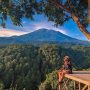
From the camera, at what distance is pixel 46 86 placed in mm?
79750

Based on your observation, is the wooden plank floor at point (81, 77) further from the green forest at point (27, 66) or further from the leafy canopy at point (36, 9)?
the green forest at point (27, 66)

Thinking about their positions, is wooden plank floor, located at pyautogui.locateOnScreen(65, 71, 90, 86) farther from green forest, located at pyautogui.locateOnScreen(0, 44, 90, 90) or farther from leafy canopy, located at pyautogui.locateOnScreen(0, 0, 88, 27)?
green forest, located at pyautogui.locateOnScreen(0, 44, 90, 90)

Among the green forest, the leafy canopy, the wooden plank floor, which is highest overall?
the leafy canopy

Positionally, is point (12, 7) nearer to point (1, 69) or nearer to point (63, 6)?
point (63, 6)

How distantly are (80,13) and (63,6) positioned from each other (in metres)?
2.23

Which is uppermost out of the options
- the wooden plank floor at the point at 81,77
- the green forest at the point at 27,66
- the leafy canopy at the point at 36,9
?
the leafy canopy at the point at 36,9

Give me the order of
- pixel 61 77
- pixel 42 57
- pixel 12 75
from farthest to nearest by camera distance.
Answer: pixel 42 57, pixel 12 75, pixel 61 77

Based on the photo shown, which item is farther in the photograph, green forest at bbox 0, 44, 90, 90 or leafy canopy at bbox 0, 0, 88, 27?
green forest at bbox 0, 44, 90, 90

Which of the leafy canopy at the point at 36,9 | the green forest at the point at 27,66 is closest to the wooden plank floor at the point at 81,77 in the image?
the leafy canopy at the point at 36,9

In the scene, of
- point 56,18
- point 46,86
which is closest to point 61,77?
point 56,18

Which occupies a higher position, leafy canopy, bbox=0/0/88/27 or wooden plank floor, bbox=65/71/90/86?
leafy canopy, bbox=0/0/88/27

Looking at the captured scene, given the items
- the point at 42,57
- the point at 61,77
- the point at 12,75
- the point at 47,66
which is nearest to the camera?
the point at 61,77

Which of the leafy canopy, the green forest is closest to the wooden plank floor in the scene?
the leafy canopy

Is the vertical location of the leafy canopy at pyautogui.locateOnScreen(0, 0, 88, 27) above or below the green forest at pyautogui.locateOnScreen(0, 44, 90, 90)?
above
